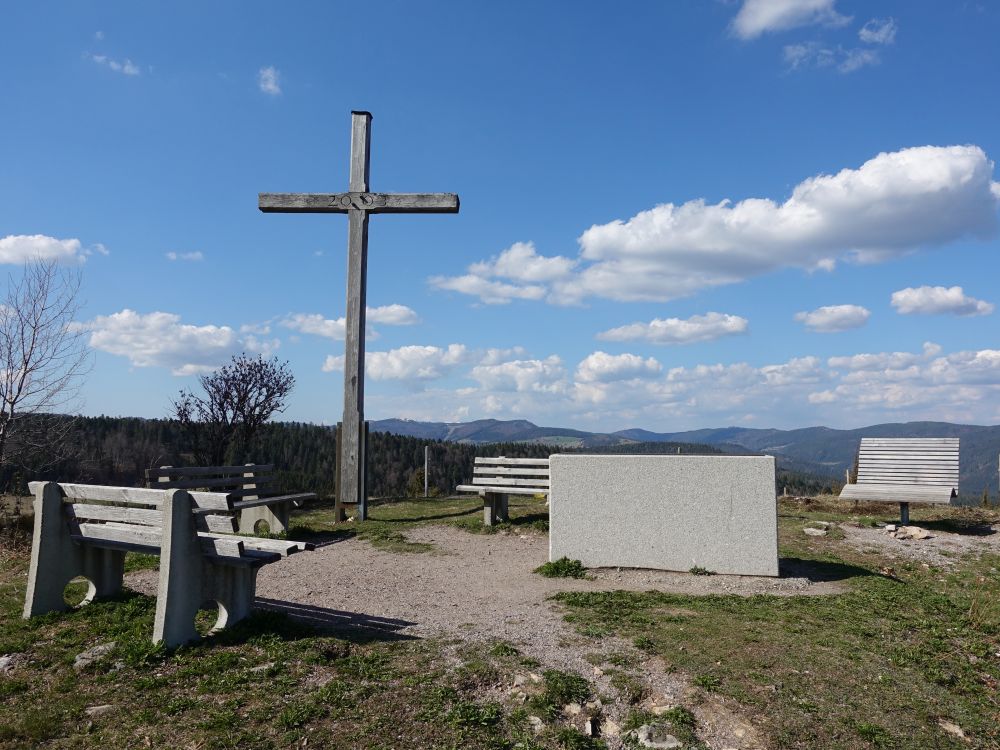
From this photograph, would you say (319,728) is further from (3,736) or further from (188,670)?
(3,736)

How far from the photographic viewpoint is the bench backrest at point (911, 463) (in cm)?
1305

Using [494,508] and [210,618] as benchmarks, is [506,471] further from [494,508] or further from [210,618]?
[210,618]

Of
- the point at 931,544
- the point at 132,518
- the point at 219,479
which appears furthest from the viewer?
the point at 931,544

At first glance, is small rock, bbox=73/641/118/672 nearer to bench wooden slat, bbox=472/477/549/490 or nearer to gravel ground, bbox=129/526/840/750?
gravel ground, bbox=129/526/840/750

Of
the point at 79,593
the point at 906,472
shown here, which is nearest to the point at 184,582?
the point at 79,593

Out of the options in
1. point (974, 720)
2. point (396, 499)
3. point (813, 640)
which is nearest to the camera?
point (974, 720)

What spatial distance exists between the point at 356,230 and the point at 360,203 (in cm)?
50

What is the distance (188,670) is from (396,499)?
43.9ft

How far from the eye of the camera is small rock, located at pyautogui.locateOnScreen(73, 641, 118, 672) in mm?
4840

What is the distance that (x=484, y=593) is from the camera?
7461mm

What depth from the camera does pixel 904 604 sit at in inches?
282

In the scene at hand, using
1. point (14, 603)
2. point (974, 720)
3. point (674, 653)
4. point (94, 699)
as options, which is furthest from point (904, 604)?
point (14, 603)

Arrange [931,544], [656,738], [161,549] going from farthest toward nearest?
[931,544] < [161,549] < [656,738]

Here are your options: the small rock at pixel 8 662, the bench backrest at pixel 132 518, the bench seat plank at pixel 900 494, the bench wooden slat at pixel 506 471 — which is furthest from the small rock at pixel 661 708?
the bench seat plank at pixel 900 494
